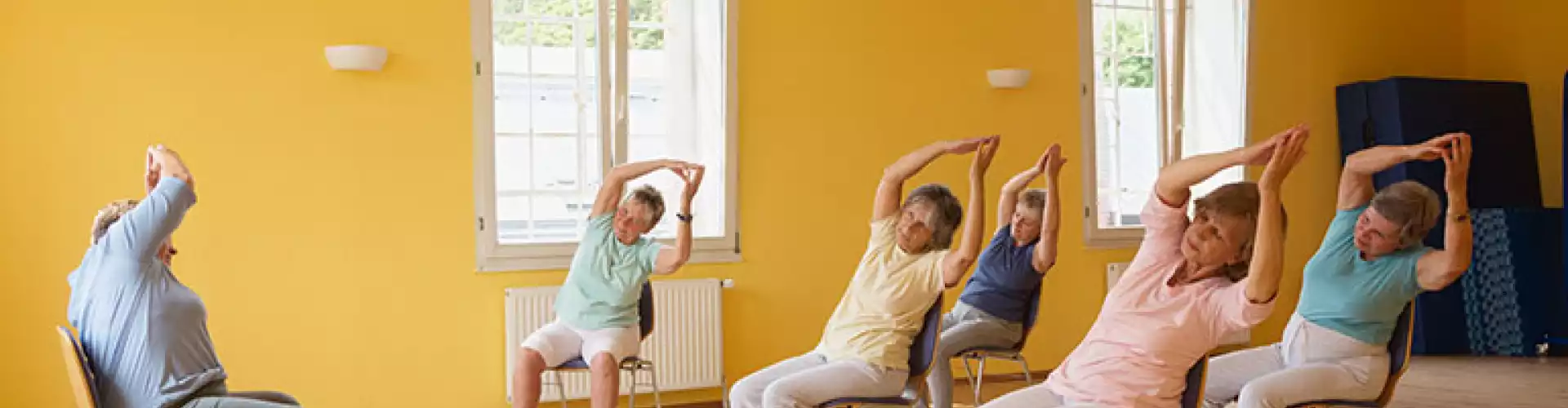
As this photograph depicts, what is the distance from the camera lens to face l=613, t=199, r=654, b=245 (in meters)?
4.26

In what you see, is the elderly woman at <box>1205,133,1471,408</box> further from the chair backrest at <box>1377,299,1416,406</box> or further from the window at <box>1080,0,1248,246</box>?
the window at <box>1080,0,1248,246</box>

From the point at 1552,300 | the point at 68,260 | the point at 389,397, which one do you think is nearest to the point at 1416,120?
the point at 1552,300

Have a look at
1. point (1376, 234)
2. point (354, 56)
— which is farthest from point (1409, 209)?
point (354, 56)

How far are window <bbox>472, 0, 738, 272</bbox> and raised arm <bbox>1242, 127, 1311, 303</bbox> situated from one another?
3060mm

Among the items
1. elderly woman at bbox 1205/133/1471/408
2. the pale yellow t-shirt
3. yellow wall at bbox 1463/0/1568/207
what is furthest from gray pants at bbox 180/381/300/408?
yellow wall at bbox 1463/0/1568/207

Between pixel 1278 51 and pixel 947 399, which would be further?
pixel 1278 51

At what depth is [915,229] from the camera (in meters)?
3.63

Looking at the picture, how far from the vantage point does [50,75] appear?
444 centimetres

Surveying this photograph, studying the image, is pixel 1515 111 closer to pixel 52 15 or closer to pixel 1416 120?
pixel 1416 120

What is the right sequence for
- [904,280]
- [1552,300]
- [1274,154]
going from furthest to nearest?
1. [1552,300]
2. [904,280]
3. [1274,154]

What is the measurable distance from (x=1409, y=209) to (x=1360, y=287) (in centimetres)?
24

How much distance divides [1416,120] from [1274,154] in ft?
14.8

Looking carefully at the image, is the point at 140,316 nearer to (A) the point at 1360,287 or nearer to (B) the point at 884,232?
(B) the point at 884,232

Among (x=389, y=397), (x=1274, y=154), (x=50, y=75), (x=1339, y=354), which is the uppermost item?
(x=50, y=75)
